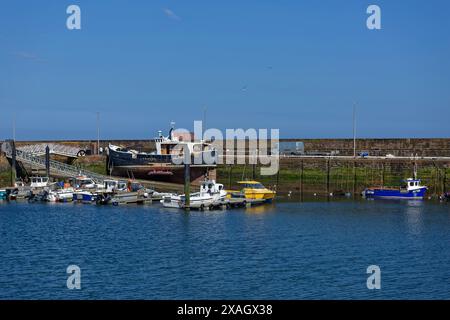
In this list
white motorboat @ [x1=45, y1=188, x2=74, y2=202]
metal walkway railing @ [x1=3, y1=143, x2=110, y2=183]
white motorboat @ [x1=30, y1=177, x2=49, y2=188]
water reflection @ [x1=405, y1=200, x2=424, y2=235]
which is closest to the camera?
water reflection @ [x1=405, y1=200, x2=424, y2=235]

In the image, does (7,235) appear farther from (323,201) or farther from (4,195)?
(323,201)

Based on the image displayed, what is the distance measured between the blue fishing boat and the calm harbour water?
1026 centimetres

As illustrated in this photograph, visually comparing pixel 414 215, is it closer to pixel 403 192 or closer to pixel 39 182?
pixel 403 192

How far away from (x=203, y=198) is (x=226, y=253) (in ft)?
74.3

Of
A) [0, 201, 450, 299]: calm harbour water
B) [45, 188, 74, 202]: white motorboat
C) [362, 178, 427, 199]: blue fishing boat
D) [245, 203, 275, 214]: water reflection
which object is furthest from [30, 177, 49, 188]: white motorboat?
[362, 178, 427, 199]: blue fishing boat

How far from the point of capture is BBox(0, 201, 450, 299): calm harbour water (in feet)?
85.9

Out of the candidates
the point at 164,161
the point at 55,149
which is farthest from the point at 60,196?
the point at 55,149

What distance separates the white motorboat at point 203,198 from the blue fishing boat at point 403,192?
17768 millimetres

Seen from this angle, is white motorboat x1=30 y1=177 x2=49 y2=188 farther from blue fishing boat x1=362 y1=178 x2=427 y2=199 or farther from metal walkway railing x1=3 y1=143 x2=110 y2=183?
blue fishing boat x1=362 y1=178 x2=427 y2=199

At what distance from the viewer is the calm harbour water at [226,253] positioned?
26188 millimetres

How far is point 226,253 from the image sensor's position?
34.5 meters

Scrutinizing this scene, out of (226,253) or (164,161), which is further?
Result: (164,161)

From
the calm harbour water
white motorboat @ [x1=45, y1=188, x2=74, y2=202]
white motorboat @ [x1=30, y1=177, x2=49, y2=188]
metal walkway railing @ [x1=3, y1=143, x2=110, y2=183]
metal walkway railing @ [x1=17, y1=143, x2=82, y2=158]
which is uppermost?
metal walkway railing @ [x1=17, y1=143, x2=82, y2=158]
